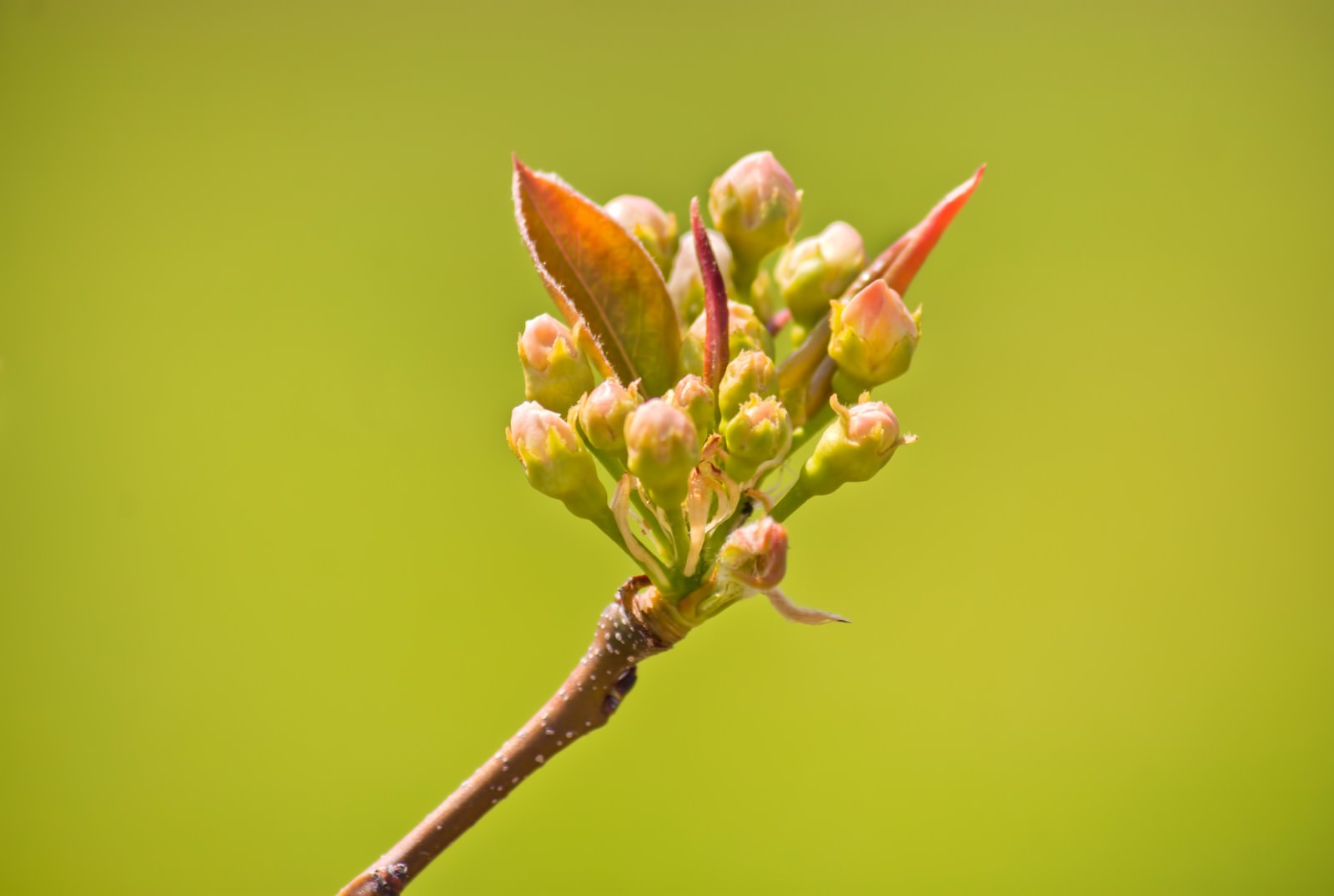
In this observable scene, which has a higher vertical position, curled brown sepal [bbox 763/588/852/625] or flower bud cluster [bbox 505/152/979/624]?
flower bud cluster [bbox 505/152/979/624]

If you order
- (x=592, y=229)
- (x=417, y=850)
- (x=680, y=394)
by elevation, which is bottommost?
(x=417, y=850)

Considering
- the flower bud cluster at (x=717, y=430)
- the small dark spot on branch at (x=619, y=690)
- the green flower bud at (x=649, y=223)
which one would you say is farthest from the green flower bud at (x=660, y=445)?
the green flower bud at (x=649, y=223)

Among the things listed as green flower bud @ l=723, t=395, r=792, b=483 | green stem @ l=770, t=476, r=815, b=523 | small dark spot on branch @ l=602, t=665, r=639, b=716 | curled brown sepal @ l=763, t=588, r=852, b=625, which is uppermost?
green flower bud @ l=723, t=395, r=792, b=483

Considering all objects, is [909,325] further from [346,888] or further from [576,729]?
[346,888]

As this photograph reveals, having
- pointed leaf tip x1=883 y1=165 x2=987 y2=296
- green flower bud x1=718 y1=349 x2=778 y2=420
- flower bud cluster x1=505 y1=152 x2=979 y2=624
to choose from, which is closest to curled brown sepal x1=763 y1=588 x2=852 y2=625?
flower bud cluster x1=505 y1=152 x2=979 y2=624

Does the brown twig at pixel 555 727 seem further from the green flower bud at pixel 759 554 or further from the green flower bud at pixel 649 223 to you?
the green flower bud at pixel 649 223

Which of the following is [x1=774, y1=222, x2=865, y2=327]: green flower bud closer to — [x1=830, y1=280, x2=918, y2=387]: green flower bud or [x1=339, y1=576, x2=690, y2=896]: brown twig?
[x1=830, y1=280, x2=918, y2=387]: green flower bud

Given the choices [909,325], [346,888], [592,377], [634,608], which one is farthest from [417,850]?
[909,325]
